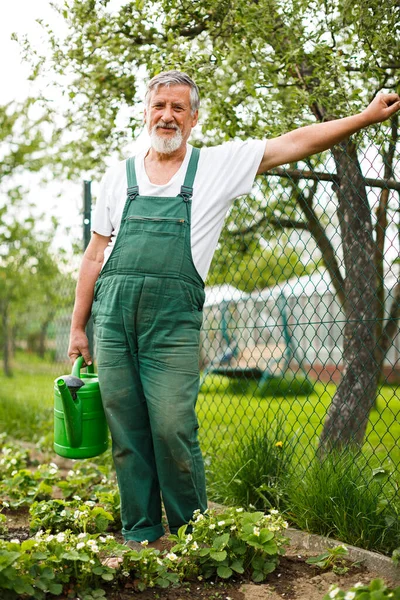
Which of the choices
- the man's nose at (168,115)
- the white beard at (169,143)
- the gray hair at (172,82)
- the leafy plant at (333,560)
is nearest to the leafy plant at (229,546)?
the leafy plant at (333,560)

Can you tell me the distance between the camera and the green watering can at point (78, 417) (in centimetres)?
292

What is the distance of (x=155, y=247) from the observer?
107 inches

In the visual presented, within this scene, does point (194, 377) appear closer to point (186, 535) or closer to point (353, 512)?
point (186, 535)

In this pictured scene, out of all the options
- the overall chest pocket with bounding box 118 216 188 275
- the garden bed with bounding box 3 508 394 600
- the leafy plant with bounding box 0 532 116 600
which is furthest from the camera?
the overall chest pocket with bounding box 118 216 188 275

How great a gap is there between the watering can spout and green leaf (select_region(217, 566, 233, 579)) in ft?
2.67

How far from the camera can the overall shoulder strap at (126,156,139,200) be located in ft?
9.27

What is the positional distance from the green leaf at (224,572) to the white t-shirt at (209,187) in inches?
45.1

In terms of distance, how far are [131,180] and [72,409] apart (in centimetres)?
100

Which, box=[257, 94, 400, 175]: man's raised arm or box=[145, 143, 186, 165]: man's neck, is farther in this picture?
box=[145, 143, 186, 165]: man's neck

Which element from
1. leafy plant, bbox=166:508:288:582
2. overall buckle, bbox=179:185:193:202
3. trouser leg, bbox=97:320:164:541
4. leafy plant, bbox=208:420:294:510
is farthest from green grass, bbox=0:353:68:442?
overall buckle, bbox=179:185:193:202

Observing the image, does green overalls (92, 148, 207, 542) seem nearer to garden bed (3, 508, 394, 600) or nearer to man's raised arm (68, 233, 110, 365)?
man's raised arm (68, 233, 110, 365)

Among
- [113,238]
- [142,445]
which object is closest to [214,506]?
[142,445]

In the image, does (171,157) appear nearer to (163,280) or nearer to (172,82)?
(172,82)

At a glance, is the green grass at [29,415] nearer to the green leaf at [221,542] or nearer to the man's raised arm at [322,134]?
the green leaf at [221,542]
